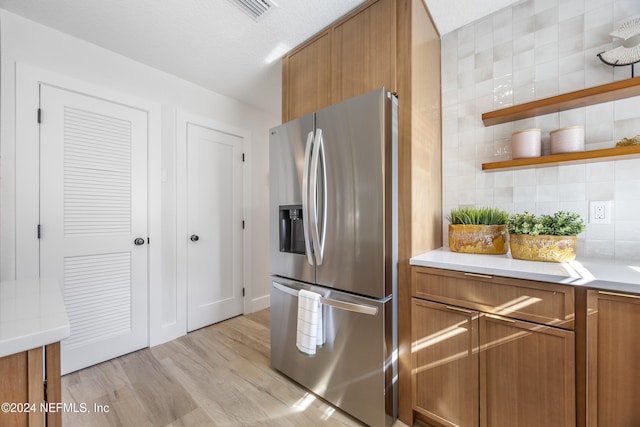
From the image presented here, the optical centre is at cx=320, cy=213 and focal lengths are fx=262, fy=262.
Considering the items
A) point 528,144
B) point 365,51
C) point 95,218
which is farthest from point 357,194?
point 95,218

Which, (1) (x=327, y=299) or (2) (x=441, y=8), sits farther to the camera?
(2) (x=441, y=8)

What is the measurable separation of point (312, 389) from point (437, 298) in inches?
41.6

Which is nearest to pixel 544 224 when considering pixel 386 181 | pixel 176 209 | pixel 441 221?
pixel 441 221

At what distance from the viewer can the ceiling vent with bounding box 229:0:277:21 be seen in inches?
64.7

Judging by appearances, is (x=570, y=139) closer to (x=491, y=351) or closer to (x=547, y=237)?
(x=547, y=237)

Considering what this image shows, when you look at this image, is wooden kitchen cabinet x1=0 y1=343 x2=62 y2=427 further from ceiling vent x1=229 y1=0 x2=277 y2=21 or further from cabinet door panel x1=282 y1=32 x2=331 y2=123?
ceiling vent x1=229 y1=0 x2=277 y2=21

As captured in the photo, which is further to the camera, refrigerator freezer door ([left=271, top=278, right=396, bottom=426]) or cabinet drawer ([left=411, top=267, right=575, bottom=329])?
refrigerator freezer door ([left=271, top=278, right=396, bottom=426])

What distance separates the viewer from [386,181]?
4.72ft

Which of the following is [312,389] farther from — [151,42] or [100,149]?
[151,42]

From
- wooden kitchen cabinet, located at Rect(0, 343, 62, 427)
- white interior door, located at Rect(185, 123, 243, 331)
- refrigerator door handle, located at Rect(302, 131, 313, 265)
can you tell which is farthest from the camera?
white interior door, located at Rect(185, 123, 243, 331)

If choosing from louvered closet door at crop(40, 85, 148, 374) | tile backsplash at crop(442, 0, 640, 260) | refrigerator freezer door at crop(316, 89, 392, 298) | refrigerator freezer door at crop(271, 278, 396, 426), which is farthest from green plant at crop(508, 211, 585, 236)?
louvered closet door at crop(40, 85, 148, 374)

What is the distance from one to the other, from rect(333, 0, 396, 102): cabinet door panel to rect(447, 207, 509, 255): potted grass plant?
939mm

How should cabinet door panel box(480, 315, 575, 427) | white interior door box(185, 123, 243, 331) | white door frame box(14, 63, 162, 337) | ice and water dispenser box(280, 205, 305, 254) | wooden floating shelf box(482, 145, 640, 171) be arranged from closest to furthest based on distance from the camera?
cabinet door panel box(480, 315, 575, 427) → wooden floating shelf box(482, 145, 640, 171) → white door frame box(14, 63, 162, 337) → ice and water dispenser box(280, 205, 305, 254) → white interior door box(185, 123, 243, 331)

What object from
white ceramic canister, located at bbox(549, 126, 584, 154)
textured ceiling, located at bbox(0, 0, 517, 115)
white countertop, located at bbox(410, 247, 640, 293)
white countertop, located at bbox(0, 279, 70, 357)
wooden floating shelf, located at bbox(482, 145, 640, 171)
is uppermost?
textured ceiling, located at bbox(0, 0, 517, 115)
